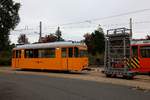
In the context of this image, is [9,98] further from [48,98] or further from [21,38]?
[21,38]

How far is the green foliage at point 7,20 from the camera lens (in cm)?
6531

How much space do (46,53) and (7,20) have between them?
32.8 meters

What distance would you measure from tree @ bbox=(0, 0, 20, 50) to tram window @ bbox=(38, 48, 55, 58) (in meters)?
30.3

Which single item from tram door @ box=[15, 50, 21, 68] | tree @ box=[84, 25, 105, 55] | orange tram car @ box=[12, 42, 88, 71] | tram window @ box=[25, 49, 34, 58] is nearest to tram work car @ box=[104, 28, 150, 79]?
orange tram car @ box=[12, 42, 88, 71]

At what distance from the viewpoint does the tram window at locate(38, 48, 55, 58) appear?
34.2 m

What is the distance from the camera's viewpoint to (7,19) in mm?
66000

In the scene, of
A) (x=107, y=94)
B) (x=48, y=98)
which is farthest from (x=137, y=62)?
(x=48, y=98)

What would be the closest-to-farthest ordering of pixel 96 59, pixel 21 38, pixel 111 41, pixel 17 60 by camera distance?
pixel 111 41, pixel 17 60, pixel 96 59, pixel 21 38

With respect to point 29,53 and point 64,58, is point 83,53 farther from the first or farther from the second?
point 29,53

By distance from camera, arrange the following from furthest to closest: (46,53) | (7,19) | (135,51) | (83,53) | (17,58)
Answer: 1. (7,19)
2. (17,58)
3. (46,53)
4. (83,53)
5. (135,51)

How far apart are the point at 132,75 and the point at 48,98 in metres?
12.4

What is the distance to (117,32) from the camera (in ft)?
89.9

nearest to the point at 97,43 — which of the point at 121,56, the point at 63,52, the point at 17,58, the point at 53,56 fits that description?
the point at 17,58

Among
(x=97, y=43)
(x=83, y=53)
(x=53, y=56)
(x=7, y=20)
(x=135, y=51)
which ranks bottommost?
(x=53, y=56)
